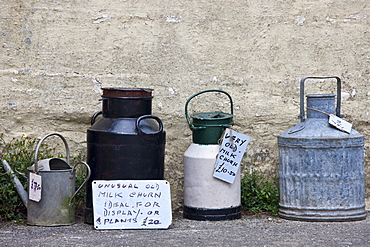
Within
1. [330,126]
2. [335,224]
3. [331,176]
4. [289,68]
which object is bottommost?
[335,224]

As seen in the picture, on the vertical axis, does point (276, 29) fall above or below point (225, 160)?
above

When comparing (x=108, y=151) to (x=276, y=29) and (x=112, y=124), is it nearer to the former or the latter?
(x=112, y=124)

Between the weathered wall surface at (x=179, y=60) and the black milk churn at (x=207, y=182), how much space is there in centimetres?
48

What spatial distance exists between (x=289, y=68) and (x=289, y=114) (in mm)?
411

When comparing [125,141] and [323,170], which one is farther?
[323,170]

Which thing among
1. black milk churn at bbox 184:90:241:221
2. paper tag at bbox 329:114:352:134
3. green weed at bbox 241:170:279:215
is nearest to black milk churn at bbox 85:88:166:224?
black milk churn at bbox 184:90:241:221

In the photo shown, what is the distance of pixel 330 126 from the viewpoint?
4.00 m

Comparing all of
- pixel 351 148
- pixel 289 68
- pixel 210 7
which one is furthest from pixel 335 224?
pixel 210 7

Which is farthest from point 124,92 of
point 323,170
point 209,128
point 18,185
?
point 323,170

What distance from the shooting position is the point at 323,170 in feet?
12.9

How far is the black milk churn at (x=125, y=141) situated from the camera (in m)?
3.77

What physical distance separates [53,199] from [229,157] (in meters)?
1.35

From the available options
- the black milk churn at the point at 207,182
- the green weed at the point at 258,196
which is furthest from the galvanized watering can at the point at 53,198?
the green weed at the point at 258,196

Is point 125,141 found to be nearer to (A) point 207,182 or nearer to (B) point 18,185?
(A) point 207,182
